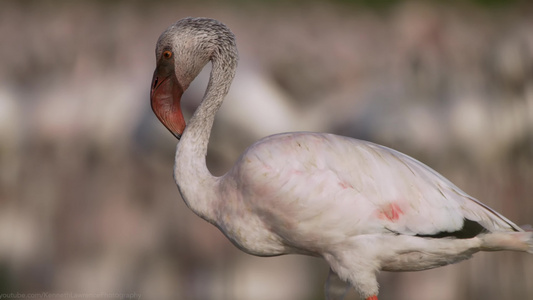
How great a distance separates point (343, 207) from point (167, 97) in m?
1.09

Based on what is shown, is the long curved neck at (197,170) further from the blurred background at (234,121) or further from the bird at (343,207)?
the blurred background at (234,121)

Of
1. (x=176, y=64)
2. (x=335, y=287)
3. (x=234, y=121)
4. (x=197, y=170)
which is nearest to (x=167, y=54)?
(x=176, y=64)

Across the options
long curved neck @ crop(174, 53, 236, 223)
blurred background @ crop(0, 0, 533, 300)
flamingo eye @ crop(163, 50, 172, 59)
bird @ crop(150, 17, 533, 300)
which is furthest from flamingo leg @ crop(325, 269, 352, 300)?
blurred background @ crop(0, 0, 533, 300)

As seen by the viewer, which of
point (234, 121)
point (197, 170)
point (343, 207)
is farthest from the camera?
point (234, 121)

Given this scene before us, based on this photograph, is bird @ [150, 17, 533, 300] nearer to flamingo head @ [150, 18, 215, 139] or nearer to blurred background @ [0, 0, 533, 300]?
flamingo head @ [150, 18, 215, 139]

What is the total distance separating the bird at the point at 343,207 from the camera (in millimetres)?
3369

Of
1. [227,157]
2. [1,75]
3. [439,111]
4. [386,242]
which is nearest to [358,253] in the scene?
[386,242]

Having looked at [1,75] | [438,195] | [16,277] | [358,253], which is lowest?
[16,277]

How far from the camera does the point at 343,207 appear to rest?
3.36m

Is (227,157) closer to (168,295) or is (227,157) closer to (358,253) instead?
(168,295)

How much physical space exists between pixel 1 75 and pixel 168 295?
8.74 feet

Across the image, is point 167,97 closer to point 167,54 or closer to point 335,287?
point 167,54

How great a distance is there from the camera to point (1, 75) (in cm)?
748

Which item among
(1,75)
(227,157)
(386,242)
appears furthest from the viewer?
(1,75)
